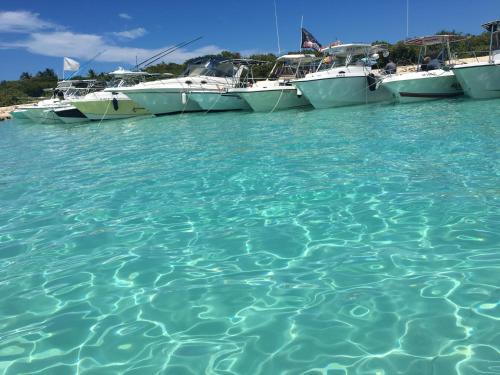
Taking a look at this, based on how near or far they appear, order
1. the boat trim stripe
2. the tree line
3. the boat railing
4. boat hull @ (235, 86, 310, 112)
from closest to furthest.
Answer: the boat railing
the boat trim stripe
boat hull @ (235, 86, 310, 112)
the tree line

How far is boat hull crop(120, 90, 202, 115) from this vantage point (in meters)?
Result: 22.8

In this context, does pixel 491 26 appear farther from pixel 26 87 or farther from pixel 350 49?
pixel 26 87

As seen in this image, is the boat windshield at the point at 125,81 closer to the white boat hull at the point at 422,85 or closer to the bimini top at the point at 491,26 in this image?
the white boat hull at the point at 422,85

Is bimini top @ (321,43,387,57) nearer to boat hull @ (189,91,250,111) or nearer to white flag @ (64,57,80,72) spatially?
boat hull @ (189,91,250,111)

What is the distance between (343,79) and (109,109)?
14.1m

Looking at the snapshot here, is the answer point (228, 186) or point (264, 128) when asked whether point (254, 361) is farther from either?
point (264, 128)

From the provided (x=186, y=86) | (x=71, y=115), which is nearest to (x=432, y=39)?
(x=186, y=86)

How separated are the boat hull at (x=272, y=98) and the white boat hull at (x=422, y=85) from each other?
447 centimetres

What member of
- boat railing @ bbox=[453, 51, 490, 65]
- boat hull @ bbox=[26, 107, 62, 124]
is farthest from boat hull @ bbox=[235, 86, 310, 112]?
boat hull @ bbox=[26, 107, 62, 124]

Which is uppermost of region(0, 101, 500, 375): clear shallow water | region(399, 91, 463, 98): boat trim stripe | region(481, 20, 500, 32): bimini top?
region(481, 20, 500, 32): bimini top

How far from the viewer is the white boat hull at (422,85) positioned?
18.6 m

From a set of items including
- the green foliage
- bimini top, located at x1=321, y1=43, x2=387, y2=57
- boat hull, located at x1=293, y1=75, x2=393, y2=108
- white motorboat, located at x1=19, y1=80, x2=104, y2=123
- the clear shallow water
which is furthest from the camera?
the green foliage

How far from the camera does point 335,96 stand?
64.8ft

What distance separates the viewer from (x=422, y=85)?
61.9 ft
